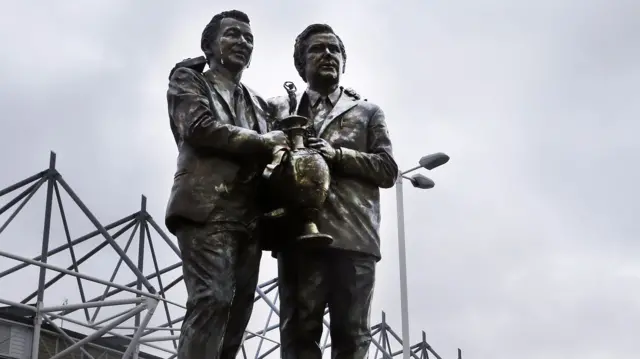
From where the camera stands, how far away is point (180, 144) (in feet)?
18.3

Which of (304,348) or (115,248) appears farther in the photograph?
(115,248)

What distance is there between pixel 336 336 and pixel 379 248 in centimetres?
59

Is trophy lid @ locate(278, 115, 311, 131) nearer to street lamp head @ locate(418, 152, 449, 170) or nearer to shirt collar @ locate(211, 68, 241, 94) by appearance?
shirt collar @ locate(211, 68, 241, 94)

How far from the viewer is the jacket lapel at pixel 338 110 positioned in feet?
19.4

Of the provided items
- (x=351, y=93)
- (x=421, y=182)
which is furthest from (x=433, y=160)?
(x=351, y=93)

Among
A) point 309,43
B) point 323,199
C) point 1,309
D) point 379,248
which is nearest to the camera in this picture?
point 323,199

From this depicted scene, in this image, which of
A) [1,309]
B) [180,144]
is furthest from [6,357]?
[180,144]

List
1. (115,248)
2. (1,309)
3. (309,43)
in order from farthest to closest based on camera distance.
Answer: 1. (115,248)
2. (1,309)
3. (309,43)

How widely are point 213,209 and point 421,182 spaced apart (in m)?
15.8

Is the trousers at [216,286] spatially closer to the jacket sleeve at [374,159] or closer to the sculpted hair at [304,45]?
the jacket sleeve at [374,159]

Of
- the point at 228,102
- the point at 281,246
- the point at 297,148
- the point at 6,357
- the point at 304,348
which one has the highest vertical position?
the point at 6,357

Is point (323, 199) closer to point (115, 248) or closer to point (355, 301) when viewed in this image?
point (355, 301)

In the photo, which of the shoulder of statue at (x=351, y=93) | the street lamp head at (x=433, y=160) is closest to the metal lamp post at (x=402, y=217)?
the street lamp head at (x=433, y=160)

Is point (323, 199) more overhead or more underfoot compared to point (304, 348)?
more overhead
